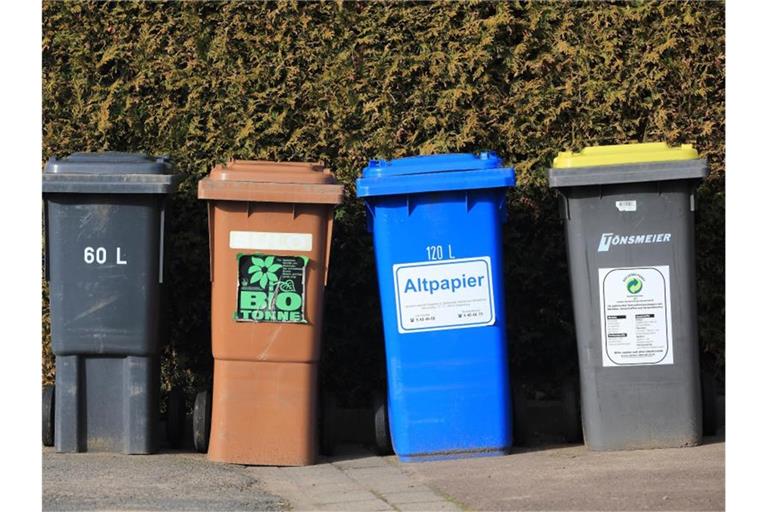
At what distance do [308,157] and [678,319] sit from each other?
99.6 inches

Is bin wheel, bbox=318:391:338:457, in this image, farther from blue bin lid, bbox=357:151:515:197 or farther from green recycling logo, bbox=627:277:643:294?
green recycling logo, bbox=627:277:643:294

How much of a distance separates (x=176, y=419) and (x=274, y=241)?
132 cm

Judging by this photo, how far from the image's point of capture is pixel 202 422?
7.66 meters

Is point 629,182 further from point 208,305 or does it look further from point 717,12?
point 208,305

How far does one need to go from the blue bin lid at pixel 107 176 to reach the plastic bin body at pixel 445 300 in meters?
1.15

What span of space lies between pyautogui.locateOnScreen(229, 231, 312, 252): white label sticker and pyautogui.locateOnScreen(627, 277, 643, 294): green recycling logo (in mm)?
1758

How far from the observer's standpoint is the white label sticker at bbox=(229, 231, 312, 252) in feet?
24.0

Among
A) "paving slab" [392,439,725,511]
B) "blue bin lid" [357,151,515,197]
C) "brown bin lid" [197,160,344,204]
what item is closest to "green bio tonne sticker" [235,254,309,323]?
"brown bin lid" [197,160,344,204]

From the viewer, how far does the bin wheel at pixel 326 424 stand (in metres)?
7.72

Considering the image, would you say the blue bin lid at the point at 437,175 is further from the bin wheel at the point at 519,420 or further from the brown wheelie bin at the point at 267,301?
the bin wheel at the point at 519,420

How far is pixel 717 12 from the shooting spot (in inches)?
326

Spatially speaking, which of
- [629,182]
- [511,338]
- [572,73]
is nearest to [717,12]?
→ [572,73]

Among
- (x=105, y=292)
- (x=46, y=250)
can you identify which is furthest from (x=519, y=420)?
(x=46, y=250)

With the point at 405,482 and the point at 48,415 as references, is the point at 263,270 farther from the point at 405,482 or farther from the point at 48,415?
the point at 48,415
